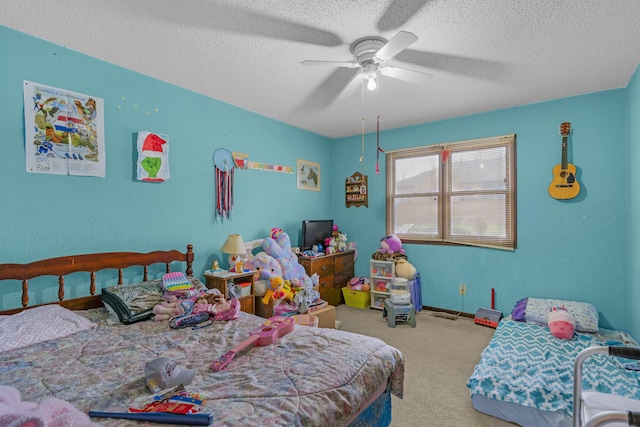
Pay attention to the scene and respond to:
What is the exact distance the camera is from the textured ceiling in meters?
1.87

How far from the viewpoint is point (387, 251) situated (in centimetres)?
431

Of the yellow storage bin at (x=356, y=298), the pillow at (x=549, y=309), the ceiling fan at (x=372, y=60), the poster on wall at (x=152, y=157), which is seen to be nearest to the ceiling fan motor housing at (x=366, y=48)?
the ceiling fan at (x=372, y=60)

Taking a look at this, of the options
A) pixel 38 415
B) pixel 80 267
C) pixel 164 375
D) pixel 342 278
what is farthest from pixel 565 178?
pixel 80 267

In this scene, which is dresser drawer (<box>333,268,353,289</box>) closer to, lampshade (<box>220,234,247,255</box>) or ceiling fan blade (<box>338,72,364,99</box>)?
lampshade (<box>220,234,247,255</box>)

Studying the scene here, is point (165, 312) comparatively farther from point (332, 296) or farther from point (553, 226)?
point (553, 226)

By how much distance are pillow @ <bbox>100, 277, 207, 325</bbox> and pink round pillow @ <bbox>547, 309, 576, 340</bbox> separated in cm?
343

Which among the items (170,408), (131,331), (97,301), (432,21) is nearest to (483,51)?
(432,21)

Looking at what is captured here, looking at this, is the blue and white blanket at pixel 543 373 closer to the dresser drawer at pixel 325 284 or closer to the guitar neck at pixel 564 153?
the guitar neck at pixel 564 153

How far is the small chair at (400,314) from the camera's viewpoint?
362 centimetres

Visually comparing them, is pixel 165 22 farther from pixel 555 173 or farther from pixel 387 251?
pixel 555 173

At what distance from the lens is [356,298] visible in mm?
4406

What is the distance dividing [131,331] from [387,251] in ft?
10.5

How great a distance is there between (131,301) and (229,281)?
1030 millimetres

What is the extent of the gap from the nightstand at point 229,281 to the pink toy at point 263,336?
45.8 inches
